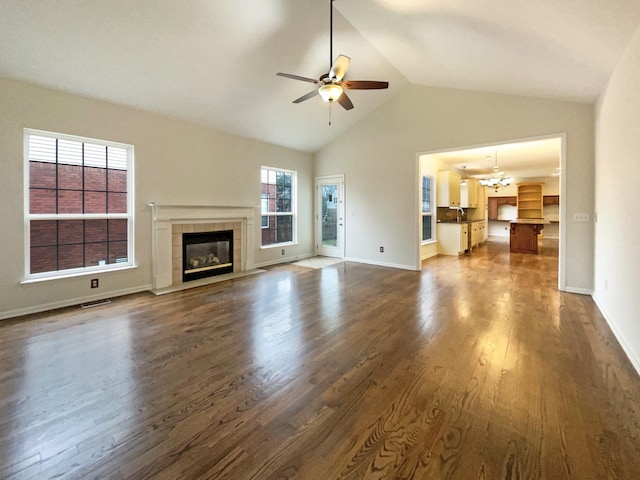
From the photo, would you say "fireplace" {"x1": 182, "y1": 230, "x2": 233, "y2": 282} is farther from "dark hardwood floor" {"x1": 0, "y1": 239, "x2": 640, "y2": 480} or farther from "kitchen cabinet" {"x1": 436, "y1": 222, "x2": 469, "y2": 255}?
"kitchen cabinet" {"x1": 436, "y1": 222, "x2": 469, "y2": 255}

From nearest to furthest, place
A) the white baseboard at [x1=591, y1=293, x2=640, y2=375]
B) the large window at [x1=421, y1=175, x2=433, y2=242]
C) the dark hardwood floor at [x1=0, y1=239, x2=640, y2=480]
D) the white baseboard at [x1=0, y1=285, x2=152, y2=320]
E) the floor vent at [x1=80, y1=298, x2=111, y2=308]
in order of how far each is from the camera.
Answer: the dark hardwood floor at [x1=0, y1=239, x2=640, y2=480], the white baseboard at [x1=591, y1=293, x2=640, y2=375], the white baseboard at [x1=0, y1=285, x2=152, y2=320], the floor vent at [x1=80, y1=298, x2=111, y2=308], the large window at [x1=421, y1=175, x2=433, y2=242]

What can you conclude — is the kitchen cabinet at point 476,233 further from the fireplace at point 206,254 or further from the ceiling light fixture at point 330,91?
the ceiling light fixture at point 330,91

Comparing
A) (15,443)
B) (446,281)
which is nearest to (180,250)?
(15,443)

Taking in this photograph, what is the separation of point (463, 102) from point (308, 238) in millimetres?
4427

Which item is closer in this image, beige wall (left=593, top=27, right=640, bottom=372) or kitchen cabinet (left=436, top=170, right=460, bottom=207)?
beige wall (left=593, top=27, right=640, bottom=372)

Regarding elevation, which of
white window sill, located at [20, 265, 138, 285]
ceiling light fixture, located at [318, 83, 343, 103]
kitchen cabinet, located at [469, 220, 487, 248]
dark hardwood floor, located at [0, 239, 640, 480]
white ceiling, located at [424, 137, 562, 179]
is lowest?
dark hardwood floor, located at [0, 239, 640, 480]

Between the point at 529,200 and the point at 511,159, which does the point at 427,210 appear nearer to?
the point at 511,159

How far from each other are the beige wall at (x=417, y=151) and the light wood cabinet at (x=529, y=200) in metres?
8.78

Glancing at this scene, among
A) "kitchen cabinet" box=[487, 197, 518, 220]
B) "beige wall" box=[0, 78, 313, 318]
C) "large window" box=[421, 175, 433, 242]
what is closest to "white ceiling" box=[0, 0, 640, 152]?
"beige wall" box=[0, 78, 313, 318]

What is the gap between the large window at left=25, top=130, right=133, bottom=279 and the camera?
144 inches

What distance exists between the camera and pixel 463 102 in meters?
5.14

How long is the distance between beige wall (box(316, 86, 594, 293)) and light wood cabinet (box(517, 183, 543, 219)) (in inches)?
346

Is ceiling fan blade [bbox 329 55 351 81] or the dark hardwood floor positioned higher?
ceiling fan blade [bbox 329 55 351 81]

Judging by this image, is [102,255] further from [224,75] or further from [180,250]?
[224,75]
